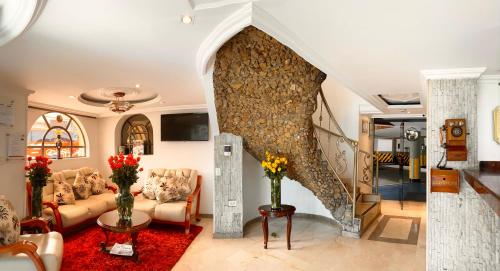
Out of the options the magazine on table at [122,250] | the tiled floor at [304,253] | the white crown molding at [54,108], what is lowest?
the tiled floor at [304,253]

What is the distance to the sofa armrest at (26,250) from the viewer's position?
2811mm

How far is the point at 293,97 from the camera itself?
381cm

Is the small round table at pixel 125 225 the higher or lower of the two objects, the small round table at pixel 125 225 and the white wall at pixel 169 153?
the lower

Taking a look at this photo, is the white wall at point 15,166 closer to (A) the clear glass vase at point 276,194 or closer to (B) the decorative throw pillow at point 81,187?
(B) the decorative throw pillow at point 81,187

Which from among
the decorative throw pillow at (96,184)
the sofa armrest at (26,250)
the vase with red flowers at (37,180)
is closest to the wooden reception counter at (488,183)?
the sofa armrest at (26,250)

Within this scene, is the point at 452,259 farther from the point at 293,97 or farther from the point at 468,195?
the point at 293,97

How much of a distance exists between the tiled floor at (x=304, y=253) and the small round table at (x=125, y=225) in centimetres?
66

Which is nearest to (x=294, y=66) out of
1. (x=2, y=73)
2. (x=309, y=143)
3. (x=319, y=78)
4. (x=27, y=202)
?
(x=319, y=78)

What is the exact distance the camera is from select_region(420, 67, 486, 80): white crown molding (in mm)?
2813

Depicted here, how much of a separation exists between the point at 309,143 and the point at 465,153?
1838mm

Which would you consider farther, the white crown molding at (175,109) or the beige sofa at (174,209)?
the white crown molding at (175,109)

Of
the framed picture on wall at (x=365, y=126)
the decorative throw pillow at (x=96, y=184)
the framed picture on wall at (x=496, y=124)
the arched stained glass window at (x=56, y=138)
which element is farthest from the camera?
the framed picture on wall at (x=365, y=126)

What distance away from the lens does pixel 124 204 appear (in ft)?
13.4

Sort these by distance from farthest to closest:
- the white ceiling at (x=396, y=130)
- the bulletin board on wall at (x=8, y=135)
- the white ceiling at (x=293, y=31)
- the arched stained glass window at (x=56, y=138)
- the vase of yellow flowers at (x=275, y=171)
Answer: the white ceiling at (x=396, y=130), the arched stained glass window at (x=56, y=138), the vase of yellow flowers at (x=275, y=171), the bulletin board on wall at (x=8, y=135), the white ceiling at (x=293, y=31)
